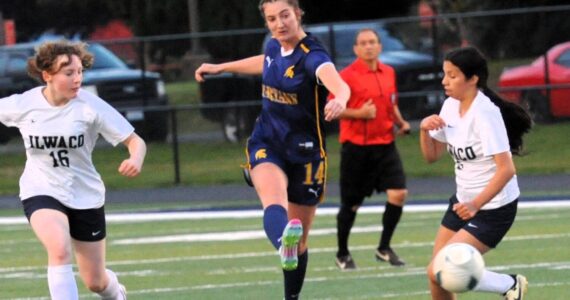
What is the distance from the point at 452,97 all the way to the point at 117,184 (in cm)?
1479

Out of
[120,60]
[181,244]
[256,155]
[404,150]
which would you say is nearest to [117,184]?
[120,60]

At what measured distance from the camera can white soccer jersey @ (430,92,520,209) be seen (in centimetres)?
838

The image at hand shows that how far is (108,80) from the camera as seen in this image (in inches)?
979

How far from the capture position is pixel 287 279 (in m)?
9.30

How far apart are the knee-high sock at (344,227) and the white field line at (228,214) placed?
521 cm

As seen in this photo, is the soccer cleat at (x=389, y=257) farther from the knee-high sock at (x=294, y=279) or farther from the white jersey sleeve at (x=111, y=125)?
the white jersey sleeve at (x=111, y=125)

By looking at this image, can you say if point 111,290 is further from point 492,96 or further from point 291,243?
point 492,96

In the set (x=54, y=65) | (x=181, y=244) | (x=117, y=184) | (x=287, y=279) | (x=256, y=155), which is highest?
(x=54, y=65)

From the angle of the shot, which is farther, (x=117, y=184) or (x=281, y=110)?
(x=117, y=184)

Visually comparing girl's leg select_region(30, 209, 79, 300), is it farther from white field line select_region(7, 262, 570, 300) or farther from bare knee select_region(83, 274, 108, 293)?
white field line select_region(7, 262, 570, 300)

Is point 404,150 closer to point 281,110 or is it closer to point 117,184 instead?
point 117,184

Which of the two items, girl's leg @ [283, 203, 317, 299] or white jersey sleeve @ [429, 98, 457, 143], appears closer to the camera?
white jersey sleeve @ [429, 98, 457, 143]

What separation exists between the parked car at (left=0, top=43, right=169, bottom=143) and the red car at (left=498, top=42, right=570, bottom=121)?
560cm

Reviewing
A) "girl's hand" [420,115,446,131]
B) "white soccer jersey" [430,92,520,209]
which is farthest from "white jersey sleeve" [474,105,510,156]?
"girl's hand" [420,115,446,131]
